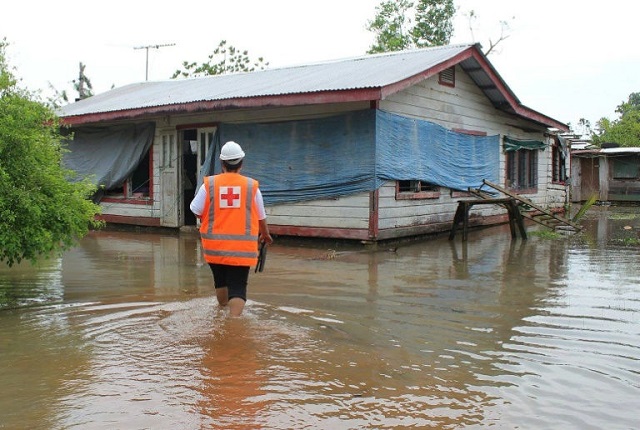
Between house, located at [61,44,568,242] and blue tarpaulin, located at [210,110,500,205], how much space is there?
0.06 ft

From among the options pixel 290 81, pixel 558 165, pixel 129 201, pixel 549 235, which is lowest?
pixel 549 235

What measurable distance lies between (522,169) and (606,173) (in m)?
11.2

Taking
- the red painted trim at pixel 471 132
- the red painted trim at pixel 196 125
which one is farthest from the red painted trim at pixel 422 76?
the red painted trim at pixel 196 125

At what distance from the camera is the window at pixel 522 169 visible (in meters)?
17.2

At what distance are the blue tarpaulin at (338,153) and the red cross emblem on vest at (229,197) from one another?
5.85 meters

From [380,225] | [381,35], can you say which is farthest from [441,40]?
[380,225]

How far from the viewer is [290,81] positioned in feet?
41.9

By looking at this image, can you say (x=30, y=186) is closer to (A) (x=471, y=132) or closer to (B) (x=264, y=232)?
(B) (x=264, y=232)

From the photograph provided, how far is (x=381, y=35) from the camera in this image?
123 ft

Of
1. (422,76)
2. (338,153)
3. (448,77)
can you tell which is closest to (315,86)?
(338,153)

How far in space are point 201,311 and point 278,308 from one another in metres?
0.72

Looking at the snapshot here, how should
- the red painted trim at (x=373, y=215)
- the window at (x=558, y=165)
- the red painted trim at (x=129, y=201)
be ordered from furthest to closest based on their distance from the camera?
the window at (x=558, y=165)
the red painted trim at (x=129, y=201)
the red painted trim at (x=373, y=215)

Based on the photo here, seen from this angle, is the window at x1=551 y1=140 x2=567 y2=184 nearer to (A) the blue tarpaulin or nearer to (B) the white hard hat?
(A) the blue tarpaulin

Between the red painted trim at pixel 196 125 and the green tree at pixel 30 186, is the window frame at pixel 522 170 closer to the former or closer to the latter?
the red painted trim at pixel 196 125
